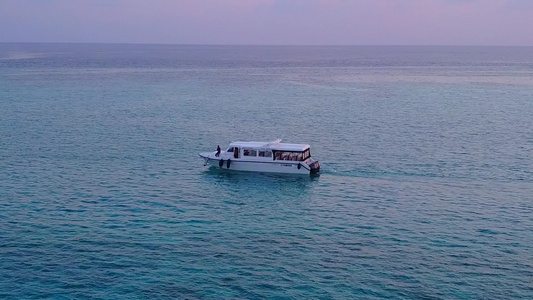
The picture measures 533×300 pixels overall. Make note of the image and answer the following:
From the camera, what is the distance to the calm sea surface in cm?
3969

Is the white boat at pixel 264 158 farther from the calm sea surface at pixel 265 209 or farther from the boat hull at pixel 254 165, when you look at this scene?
the calm sea surface at pixel 265 209

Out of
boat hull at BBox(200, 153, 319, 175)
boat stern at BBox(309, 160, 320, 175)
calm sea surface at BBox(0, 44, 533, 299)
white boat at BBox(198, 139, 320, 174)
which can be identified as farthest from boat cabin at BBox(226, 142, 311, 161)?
calm sea surface at BBox(0, 44, 533, 299)

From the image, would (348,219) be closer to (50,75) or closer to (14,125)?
(14,125)

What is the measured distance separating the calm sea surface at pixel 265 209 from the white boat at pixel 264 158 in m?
1.32

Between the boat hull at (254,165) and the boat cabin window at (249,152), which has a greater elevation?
the boat cabin window at (249,152)

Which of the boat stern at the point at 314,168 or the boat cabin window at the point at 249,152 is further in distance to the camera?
the boat cabin window at the point at 249,152

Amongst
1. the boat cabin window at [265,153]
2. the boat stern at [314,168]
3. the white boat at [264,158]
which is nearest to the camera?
the boat stern at [314,168]

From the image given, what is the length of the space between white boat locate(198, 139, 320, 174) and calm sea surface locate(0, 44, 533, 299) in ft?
4.32

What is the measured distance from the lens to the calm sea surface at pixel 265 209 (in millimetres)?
39688

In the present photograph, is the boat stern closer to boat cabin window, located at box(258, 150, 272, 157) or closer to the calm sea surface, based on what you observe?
the calm sea surface

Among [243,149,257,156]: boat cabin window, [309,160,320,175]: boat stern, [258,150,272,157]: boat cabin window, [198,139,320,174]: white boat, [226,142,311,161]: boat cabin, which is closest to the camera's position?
[309,160,320,175]: boat stern

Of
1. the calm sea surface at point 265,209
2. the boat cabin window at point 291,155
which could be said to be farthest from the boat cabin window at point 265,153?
the calm sea surface at point 265,209

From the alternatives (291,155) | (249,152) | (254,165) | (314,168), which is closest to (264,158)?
(254,165)

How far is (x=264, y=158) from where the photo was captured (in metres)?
68.6
